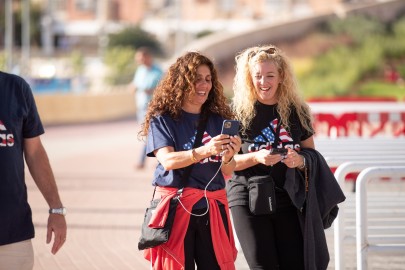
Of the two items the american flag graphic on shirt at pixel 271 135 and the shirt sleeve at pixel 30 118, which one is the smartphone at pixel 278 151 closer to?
the american flag graphic on shirt at pixel 271 135

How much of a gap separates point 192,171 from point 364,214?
4.30ft

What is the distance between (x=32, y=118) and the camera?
192 inches

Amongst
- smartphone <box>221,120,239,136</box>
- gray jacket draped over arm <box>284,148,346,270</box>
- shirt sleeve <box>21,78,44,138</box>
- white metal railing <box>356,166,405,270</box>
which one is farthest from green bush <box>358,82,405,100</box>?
shirt sleeve <box>21,78,44,138</box>

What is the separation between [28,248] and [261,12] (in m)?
81.5

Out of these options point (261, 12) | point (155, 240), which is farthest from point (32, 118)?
point (261, 12)

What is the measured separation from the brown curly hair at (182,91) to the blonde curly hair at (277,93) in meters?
0.23

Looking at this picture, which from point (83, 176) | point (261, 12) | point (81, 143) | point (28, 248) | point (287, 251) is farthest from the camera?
point (261, 12)

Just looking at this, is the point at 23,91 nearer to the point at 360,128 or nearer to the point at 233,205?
the point at 233,205

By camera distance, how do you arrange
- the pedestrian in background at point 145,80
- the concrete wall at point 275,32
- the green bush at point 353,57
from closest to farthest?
the pedestrian in background at point 145,80, the green bush at point 353,57, the concrete wall at point 275,32

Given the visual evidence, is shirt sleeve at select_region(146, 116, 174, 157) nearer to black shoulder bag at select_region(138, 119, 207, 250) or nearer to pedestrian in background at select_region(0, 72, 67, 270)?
black shoulder bag at select_region(138, 119, 207, 250)

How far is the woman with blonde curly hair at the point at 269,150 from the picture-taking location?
229 inches

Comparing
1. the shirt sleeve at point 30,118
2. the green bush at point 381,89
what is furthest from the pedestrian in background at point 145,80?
the green bush at point 381,89

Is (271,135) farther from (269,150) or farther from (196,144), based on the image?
(196,144)

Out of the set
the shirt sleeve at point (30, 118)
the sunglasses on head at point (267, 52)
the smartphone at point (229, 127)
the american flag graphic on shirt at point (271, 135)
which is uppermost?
the sunglasses on head at point (267, 52)
